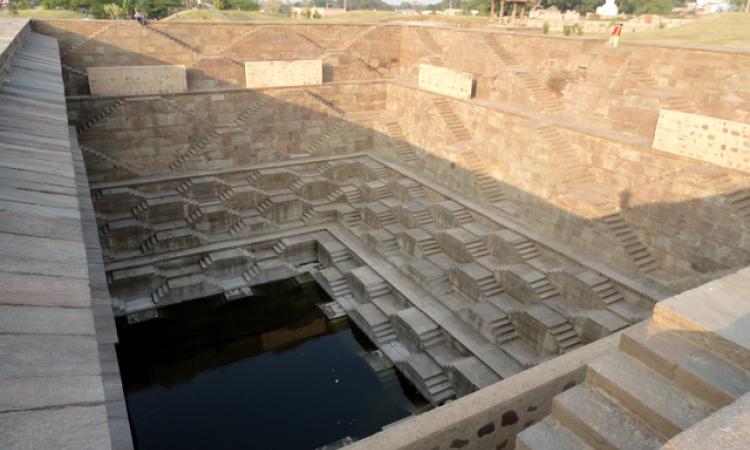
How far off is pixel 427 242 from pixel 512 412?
313 inches

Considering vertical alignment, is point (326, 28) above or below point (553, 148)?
Result: above

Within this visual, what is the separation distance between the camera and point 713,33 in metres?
14.6

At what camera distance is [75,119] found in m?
13.1

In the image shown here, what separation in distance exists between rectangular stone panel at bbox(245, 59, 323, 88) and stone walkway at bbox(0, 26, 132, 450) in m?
10.7

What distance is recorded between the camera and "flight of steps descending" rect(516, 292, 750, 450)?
375 centimetres

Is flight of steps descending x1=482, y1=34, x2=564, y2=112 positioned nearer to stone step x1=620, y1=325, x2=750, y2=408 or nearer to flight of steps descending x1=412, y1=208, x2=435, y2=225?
flight of steps descending x1=412, y1=208, x2=435, y2=225

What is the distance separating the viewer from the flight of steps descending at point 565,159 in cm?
1128

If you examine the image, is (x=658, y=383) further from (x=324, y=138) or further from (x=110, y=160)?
(x=110, y=160)

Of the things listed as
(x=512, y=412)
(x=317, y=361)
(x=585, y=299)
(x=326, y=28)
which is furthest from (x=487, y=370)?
(x=326, y=28)

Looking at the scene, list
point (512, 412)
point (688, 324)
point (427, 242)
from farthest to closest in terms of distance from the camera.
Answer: point (427, 242)
point (512, 412)
point (688, 324)

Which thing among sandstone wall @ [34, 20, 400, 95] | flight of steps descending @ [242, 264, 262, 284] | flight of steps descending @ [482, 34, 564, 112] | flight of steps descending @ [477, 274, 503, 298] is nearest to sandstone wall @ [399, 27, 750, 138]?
flight of steps descending @ [482, 34, 564, 112]

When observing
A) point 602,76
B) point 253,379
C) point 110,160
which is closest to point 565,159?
point 602,76

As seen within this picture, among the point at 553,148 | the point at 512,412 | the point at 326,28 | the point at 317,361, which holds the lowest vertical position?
the point at 317,361

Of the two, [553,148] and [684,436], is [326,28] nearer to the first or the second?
[553,148]
